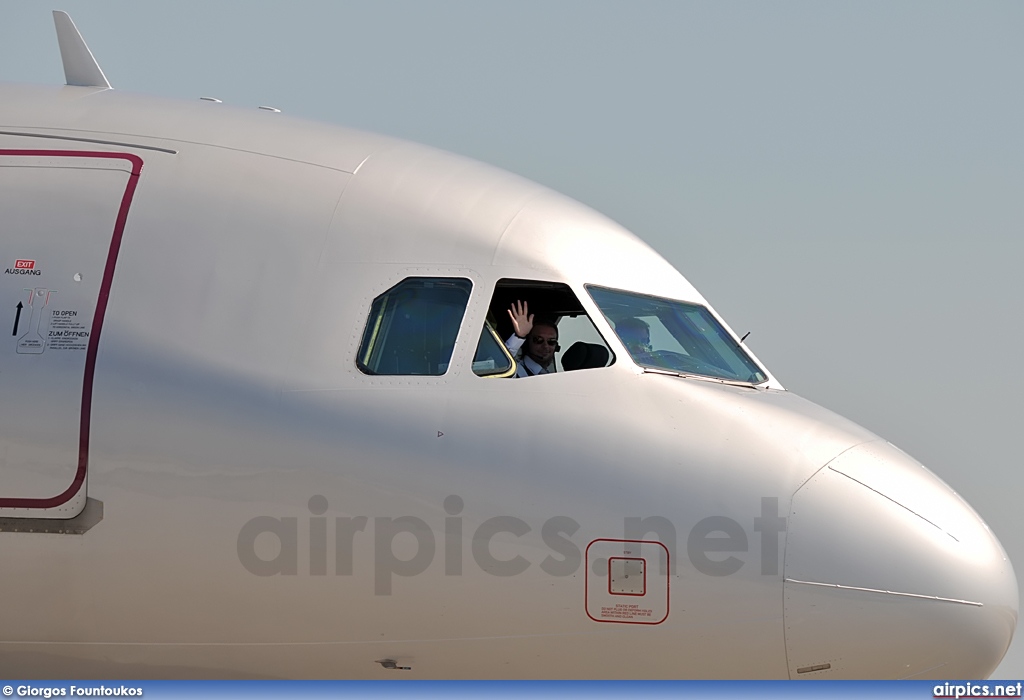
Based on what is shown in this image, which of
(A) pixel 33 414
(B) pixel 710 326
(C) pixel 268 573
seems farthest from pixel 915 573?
(A) pixel 33 414

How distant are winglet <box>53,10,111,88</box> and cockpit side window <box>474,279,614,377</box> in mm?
4358

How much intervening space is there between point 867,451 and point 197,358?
4710mm

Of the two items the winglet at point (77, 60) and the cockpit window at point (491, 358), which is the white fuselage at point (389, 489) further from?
the winglet at point (77, 60)

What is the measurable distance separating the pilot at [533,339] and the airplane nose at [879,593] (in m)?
2.08

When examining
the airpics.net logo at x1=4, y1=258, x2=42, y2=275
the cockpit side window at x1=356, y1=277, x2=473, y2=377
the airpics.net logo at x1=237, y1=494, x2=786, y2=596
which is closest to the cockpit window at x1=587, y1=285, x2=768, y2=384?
the cockpit side window at x1=356, y1=277, x2=473, y2=377

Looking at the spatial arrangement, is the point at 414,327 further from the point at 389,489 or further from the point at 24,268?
the point at 24,268

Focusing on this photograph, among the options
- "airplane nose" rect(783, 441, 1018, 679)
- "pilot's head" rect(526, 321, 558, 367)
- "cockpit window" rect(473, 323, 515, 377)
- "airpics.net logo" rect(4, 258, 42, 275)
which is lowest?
"airplane nose" rect(783, 441, 1018, 679)

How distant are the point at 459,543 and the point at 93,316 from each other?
312 cm

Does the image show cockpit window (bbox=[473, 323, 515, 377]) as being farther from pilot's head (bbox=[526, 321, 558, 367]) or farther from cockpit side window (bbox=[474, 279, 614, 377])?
pilot's head (bbox=[526, 321, 558, 367])

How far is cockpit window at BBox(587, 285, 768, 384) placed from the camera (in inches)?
338

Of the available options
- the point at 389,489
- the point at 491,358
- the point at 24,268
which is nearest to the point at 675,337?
the point at 491,358

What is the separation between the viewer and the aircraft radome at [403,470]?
7703mm

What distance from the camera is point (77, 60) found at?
10406 millimetres

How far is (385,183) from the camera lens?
9031 mm
